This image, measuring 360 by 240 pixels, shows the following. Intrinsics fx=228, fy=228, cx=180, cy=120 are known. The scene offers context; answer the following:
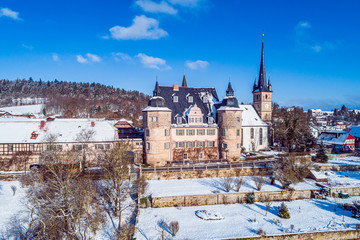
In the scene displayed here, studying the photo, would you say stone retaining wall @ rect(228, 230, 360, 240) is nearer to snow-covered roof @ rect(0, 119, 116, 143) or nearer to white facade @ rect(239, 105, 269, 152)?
white facade @ rect(239, 105, 269, 152)

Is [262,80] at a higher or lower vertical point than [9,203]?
higher

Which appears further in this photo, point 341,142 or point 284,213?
point 341,142

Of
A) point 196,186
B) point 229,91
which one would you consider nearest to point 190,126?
point 229,91

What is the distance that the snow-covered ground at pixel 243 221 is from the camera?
70.3ft

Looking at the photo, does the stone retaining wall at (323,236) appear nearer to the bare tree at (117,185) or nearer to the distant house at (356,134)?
the bare tree at (117,185)

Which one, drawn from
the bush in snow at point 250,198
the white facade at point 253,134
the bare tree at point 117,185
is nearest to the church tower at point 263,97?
the white facade at point 253,134

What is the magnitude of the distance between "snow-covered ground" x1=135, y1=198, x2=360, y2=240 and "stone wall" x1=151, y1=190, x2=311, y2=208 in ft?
2.12

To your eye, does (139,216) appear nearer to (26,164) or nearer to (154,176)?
(154,176)

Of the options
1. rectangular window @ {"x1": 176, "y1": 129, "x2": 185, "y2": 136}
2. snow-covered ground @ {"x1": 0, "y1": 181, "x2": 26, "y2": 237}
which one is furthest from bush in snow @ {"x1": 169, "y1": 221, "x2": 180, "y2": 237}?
rectangular window @ {"x1": 176, "y1": 129, "x2": 185, "y2": 136}

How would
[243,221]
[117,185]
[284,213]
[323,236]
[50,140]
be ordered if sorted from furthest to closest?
[50,140] < [284,213] < [243,221] < [117,185] < [323,236]

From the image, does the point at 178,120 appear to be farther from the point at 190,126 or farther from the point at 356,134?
the point at 356,134

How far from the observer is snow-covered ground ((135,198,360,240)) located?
2144 centimetres

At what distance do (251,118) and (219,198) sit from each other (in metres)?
27.4

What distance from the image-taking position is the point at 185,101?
42.6 m
